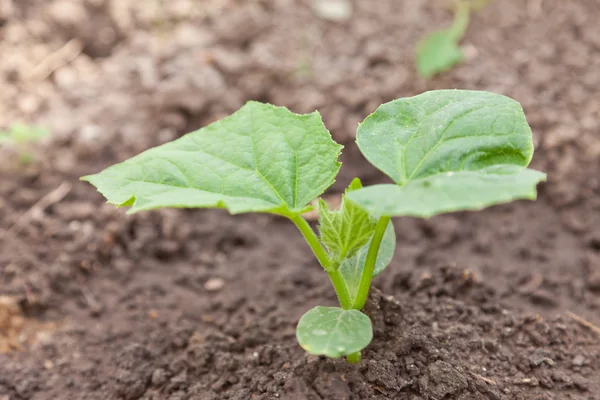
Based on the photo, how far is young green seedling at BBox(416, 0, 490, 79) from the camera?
3520mm

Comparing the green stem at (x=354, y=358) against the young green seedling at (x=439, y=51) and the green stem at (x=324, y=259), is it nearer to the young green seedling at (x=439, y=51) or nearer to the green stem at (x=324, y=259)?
the green stem at (x=324, y=259)

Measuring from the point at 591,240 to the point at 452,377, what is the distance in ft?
4.62

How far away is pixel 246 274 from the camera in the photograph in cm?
274

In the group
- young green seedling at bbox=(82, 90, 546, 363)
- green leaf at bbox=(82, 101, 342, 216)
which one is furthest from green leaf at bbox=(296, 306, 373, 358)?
green leaf at bbox=(82, 101, 342, 216)

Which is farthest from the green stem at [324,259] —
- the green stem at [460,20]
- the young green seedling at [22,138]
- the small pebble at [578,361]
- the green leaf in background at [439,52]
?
the green stem at [460,20]

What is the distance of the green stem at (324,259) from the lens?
66.8 inches

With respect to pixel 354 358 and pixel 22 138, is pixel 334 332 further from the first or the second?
A: pixel 22 138

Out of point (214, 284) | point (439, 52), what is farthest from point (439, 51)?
point (214, 284)

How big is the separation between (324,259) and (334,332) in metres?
0.22

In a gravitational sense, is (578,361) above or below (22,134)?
below

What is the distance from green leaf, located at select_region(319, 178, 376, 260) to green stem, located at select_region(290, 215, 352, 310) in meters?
0.03

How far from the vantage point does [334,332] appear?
5.19 ft

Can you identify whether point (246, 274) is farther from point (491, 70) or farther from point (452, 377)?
point (491, 70)

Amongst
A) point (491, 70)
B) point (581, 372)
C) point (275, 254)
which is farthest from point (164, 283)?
point (491, 70)
